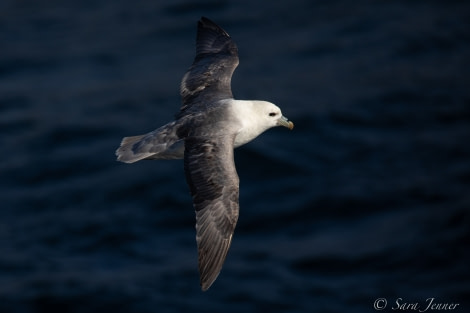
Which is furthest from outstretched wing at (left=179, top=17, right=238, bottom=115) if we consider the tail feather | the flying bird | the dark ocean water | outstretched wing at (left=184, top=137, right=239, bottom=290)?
the dark ocean water

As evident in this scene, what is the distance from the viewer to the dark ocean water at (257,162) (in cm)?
1551

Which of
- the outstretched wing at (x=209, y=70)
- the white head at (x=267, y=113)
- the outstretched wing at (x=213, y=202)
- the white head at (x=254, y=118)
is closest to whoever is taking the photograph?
the outstretched wing at (x=213, y=202)

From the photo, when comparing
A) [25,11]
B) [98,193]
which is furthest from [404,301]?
[25,11]

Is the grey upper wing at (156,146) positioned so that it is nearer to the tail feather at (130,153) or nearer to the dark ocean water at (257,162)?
the tail feather at (130,153)

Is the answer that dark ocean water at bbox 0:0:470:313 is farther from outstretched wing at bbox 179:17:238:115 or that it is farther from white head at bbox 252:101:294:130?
white head at bbox 252:101:294:130

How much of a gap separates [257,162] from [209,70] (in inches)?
281

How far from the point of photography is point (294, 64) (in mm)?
19609

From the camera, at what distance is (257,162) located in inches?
693

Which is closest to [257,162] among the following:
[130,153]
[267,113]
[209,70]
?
[209,70]

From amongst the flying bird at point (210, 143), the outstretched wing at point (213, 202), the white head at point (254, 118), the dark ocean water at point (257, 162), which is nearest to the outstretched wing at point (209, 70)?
the flying bird at point (210, 143)

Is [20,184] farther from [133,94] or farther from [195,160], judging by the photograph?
[195,160]

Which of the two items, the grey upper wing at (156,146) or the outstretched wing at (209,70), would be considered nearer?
the grey upper wing at (156,146)

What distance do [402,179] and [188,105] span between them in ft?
26.9

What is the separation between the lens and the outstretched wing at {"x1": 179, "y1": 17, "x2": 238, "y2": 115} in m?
10.3
